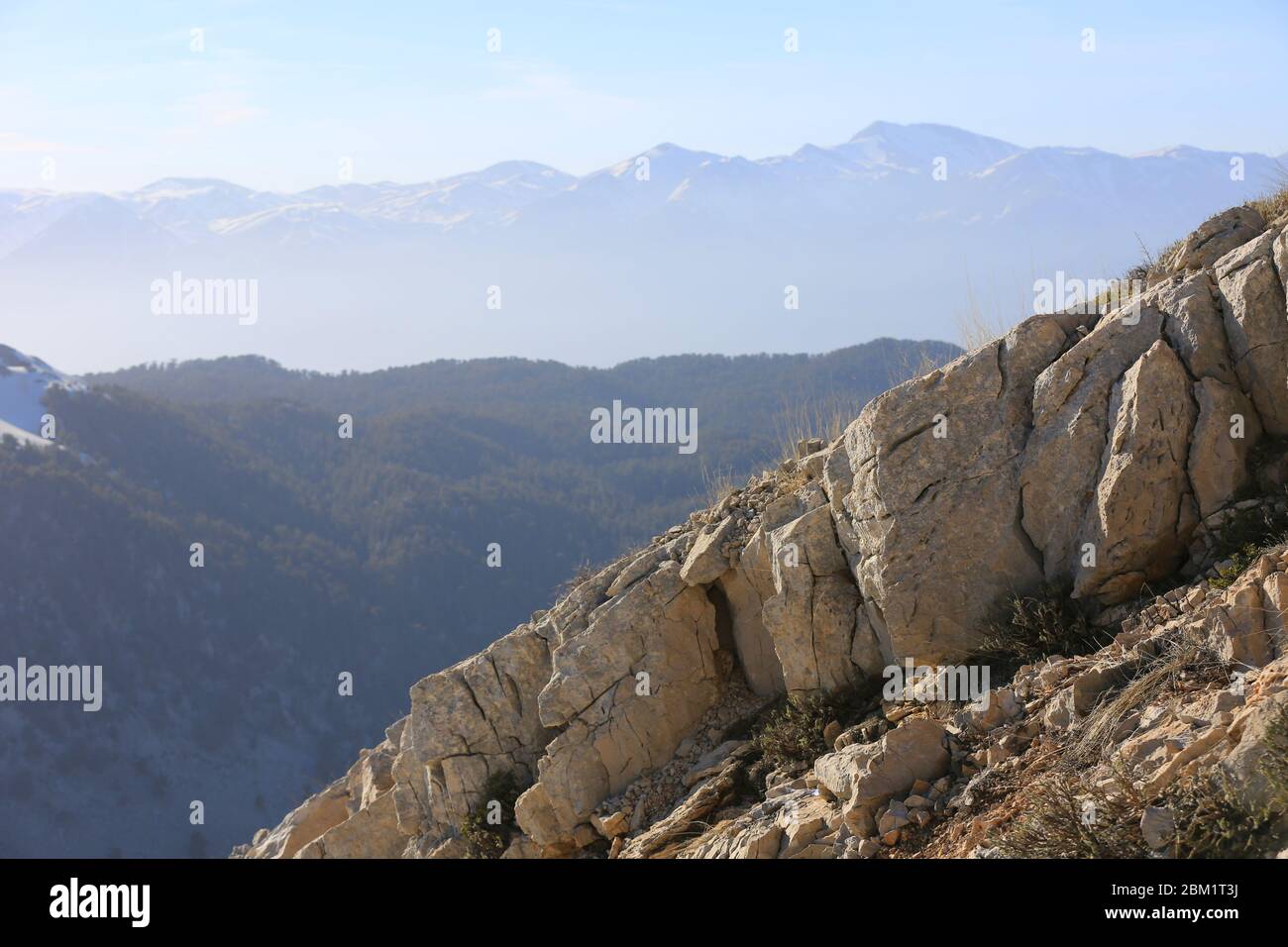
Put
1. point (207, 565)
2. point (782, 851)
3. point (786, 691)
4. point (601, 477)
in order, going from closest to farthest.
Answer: point (782, 851) → point (786, 691) → point (207, 565) → point (601, 477)

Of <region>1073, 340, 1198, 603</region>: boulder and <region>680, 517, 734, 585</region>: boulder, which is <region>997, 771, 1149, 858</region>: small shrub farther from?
<region>680, 517, 734, 585</region>: boulder

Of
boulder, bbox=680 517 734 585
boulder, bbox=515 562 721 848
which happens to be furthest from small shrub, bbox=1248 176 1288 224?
boulder, bbox=515 562 721 848

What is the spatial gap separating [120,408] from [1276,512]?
Result: 110 m

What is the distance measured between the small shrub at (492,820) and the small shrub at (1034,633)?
6071 millimetres

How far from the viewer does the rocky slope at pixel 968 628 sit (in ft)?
23.2

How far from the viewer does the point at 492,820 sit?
12.9 meters

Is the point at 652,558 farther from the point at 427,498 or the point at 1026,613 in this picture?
the point at 427,498

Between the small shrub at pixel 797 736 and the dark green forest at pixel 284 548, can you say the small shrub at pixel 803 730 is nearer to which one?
the small shrub at pixel 797 736

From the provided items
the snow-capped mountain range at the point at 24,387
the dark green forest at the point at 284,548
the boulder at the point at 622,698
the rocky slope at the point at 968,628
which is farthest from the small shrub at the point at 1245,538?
the snow-capped mountain range at the point at 24,387

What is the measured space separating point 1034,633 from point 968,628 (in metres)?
0.63

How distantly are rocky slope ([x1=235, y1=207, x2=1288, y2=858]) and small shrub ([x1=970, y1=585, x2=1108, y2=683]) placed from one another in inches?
4.1

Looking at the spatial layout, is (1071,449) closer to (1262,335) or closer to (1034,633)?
(1034,633)
